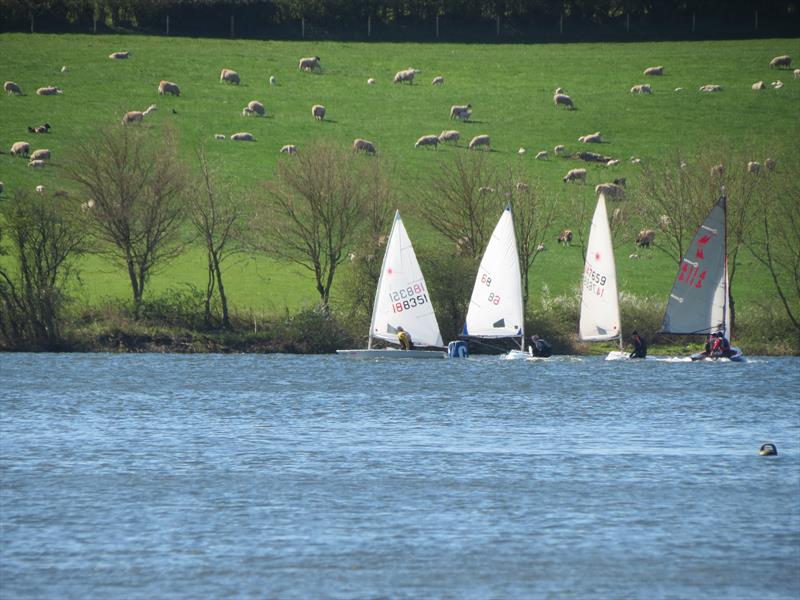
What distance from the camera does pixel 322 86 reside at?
121062 mm

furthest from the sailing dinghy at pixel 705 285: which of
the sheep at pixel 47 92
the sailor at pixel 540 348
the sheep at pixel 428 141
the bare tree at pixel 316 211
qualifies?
the sheep at pixel 47 92

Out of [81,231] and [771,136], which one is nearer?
[81,231]

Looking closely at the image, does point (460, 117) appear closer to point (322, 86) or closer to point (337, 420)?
point (322, 86)

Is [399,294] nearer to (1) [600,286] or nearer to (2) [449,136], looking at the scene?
(1) [600,286]

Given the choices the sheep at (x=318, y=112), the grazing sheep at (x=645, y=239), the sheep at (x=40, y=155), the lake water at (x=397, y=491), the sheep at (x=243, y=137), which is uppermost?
the sheep at (x=318, y=112)

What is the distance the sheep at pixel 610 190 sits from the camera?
3664 inches

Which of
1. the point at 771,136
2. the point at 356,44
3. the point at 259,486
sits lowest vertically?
the point at 259,486

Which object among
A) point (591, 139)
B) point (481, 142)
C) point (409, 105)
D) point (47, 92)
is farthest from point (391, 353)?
point (47, 92)

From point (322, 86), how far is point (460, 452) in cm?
8820

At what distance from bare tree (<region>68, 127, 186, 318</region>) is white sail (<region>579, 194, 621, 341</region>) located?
69.2 feet

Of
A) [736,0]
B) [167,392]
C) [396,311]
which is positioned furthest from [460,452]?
[736,0]

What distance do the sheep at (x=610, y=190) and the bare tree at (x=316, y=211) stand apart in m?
26.2

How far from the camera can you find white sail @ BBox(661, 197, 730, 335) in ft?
197

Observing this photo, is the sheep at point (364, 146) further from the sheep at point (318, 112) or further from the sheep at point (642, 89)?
the sheep at point (642, 89)
